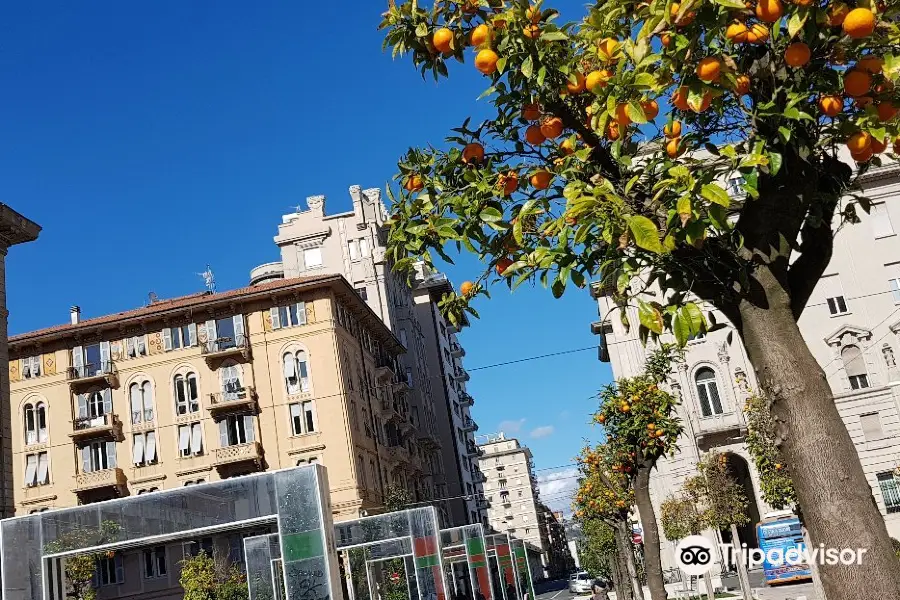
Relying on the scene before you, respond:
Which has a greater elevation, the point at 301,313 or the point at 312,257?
the point at 312,257

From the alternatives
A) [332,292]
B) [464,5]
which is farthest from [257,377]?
[464,5]

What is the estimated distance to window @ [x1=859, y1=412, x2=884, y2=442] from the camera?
155ft

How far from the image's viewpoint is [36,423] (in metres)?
52.0

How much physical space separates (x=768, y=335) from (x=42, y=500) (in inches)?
2111

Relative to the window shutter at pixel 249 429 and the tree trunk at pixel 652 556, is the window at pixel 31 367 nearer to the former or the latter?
the window shutter at pixel 249 429

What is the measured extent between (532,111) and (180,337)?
5069cm

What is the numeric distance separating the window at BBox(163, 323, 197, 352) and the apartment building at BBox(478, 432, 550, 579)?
96.5 m

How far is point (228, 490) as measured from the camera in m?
16.0

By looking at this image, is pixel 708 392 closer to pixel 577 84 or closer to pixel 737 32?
pixel 577 84

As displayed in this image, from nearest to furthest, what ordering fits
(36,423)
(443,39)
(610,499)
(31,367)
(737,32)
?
(737,32) → (443,39) → (610,499) → (36,423) → (31,367)

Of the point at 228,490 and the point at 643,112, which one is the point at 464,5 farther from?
the point at 228,490

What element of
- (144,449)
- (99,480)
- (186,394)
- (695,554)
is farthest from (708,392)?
(695,554)

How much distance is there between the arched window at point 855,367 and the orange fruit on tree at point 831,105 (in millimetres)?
49367

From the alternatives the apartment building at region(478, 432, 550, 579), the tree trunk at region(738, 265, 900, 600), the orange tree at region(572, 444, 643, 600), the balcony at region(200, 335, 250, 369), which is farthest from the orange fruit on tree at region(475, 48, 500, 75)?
the apartment building at region(478, 432, 550, 579)
